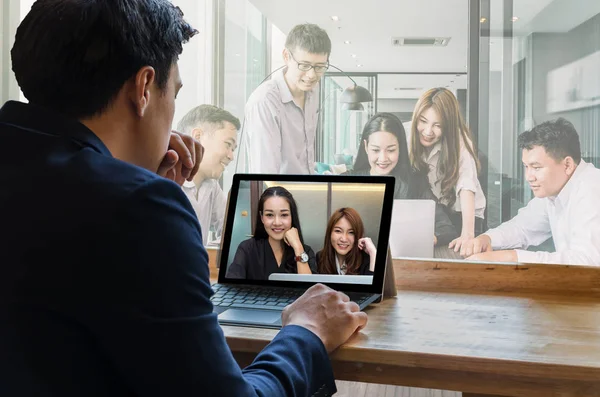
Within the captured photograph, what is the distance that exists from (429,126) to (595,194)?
45 centimetres

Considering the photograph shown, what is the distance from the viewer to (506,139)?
5.31ft

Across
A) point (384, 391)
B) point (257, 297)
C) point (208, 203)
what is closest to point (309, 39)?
point (208, 203)

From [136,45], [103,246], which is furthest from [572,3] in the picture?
[103,246]

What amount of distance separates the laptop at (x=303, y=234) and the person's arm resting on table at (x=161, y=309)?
58 cm

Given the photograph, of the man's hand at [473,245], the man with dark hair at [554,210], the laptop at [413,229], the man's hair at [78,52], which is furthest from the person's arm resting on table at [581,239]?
the man's hair at [78,52]

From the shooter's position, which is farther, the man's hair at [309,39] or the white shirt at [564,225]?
the man's hair at [309,39]

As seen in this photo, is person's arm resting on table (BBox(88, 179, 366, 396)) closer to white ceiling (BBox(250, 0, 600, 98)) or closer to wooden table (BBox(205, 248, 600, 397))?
wooden table (BBox(205, 248, 600, 397))

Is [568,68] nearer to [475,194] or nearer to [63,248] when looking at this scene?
[475,194]

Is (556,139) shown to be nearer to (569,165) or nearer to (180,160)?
(569,165)

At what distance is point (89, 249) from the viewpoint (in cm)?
64

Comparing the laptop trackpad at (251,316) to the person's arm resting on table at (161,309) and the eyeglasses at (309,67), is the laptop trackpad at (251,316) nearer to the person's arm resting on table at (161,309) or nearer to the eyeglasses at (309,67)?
the person's arm resting on table at (161,309)

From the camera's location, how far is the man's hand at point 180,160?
114 centimetres

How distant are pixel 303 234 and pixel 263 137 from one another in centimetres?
48

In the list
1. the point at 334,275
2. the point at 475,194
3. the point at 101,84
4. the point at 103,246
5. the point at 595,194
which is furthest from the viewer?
the point at 475,194
